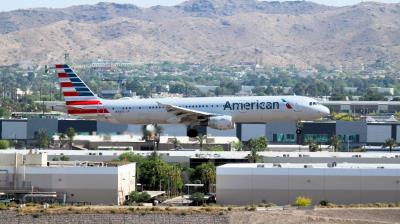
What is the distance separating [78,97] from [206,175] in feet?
55.5

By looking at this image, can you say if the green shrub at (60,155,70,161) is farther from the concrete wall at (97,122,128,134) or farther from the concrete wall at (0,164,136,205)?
the concrete wall at (0,164,136,205)

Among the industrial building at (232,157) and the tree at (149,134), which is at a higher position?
the tree at (149,134)

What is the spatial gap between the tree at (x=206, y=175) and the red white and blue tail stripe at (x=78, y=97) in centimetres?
981

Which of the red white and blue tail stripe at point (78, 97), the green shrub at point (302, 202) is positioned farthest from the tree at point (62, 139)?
the green shrub at point (302, 202)

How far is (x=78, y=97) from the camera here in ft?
440

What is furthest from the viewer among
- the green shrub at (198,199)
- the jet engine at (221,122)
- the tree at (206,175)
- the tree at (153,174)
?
the jet engine at (221,122)

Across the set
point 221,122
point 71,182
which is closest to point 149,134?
point 221,122

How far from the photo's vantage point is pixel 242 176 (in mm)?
104375

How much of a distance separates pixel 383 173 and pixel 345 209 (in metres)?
10.7

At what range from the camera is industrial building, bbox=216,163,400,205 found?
104062mm

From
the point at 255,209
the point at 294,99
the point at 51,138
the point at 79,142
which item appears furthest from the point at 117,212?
the point at 51,138

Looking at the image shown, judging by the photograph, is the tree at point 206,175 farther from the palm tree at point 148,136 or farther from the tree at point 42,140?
the tree at point 42,140

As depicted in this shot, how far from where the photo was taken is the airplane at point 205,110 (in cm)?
12494

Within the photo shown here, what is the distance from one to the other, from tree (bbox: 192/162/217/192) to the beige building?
585 inches
